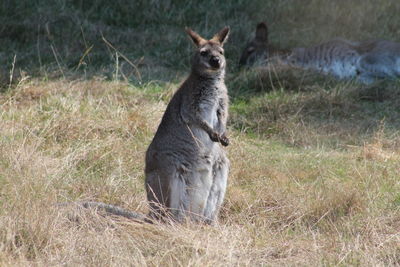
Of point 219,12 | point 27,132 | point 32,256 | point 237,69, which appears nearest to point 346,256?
point 32,256

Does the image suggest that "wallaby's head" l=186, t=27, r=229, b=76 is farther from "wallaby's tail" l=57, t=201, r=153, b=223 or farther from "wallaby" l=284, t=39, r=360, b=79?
"wallaby" l=284, t=39, r=360, b=79

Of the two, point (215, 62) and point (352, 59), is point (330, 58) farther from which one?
point (215, 62)

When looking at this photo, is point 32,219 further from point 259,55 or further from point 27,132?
point 259,55

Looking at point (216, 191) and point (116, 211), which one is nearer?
point (116, 211)

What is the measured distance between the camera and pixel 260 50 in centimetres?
1112

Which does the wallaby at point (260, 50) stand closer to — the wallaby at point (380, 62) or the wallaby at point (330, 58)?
the wallaby at point (330, 58)

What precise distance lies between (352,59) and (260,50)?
1314mm

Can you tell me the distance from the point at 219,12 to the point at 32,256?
8.29 m

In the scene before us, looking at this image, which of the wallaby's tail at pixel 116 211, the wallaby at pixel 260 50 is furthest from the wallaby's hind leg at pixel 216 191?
the wallaby at pixel 260 50

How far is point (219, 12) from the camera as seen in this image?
40.0 feet

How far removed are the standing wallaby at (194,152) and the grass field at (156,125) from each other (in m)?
0.29

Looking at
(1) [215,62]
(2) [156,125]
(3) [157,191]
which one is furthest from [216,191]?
(2) [156,125]

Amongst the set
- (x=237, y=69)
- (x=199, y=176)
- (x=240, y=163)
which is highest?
(x=199, y=176)

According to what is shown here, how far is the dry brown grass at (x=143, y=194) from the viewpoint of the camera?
14.8 ft
